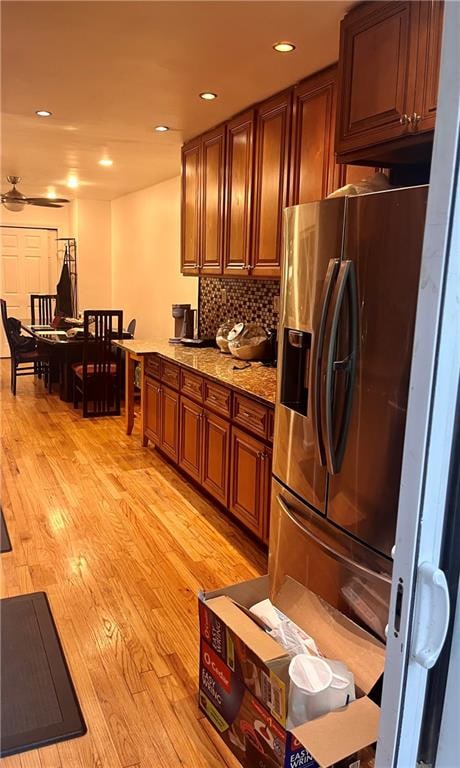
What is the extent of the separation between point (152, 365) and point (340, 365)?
275cm

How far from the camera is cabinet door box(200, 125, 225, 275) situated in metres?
3.94

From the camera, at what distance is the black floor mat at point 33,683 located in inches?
71.7

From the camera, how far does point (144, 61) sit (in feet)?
Answer: 9.18

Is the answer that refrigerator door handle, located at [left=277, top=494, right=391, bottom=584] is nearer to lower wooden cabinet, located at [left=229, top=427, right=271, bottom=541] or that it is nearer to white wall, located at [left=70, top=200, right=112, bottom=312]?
lower wooden cabinet, located at [left=229, top=427, right=271, bottom=541]

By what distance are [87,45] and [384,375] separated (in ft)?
6.99

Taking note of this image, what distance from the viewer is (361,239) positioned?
1.73m

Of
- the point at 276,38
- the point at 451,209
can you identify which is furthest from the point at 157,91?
the point at 451,209

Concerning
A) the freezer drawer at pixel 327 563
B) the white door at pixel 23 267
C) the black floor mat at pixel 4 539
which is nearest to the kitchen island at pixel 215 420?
the freezer drawer at pixel 327 563

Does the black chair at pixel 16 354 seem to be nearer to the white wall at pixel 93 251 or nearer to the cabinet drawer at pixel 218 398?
the white wall at pixel 93 251

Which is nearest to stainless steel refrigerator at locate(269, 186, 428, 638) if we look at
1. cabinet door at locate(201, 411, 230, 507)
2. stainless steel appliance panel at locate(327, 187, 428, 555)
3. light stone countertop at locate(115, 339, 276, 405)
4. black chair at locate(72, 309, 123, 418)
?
stainless steel appliance panel at locate(327, 187, 428, 555)

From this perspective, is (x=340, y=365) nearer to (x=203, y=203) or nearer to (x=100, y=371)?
(x=203, y=203)

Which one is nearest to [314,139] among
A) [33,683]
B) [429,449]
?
[429,449]

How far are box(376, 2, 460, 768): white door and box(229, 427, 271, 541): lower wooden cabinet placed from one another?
2.02 m

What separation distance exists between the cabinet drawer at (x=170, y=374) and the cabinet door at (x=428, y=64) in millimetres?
2336
